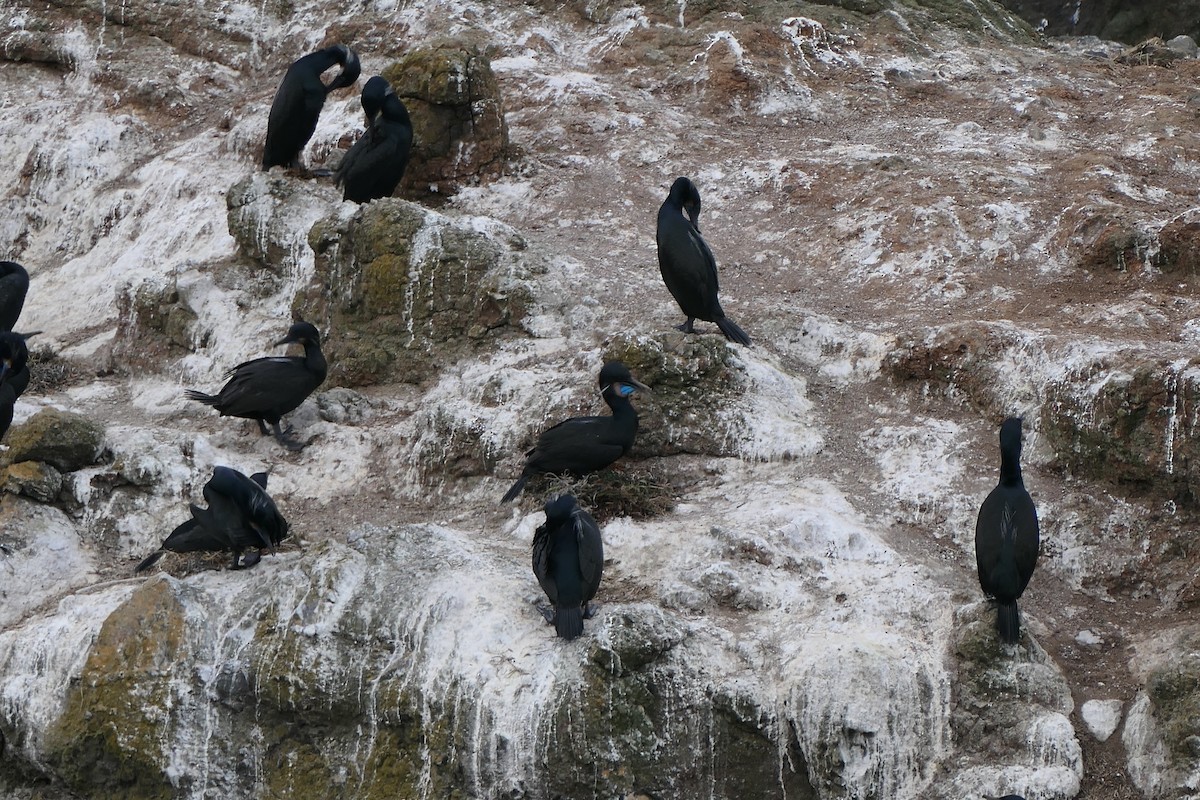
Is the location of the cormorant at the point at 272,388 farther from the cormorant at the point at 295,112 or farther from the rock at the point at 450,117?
the rock at the point at 450,117

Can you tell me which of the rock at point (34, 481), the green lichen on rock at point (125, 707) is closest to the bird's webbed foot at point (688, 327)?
the green lichen on rock at point (125, 707)

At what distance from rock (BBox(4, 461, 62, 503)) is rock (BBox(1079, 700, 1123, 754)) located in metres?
6.37

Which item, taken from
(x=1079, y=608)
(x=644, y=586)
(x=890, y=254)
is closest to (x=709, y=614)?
(x=644, y=586)

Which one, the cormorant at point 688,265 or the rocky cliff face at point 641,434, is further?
the cormorant at point 688,265

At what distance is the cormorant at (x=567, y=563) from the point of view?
707cm

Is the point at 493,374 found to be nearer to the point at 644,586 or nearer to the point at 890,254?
the point at 644,586

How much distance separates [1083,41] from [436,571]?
14.9 m

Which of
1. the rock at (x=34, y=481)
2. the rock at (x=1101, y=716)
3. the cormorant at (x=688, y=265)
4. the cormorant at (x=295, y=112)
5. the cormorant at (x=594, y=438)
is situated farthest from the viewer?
the cormorant at (x=295, y=112)

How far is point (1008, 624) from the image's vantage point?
7.03 meters

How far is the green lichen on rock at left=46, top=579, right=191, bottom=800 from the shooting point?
Result: 24.4ft

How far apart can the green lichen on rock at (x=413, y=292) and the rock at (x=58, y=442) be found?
2131 mm

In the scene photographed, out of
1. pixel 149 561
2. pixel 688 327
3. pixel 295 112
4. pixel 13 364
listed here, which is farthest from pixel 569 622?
pixel 295 112

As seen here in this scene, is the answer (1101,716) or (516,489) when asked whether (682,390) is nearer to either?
(516,489)

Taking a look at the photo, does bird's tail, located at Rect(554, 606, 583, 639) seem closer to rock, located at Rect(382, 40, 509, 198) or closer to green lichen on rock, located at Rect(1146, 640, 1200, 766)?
green lichen on rock, located at Rect(1146, 640, 1200, 766)
